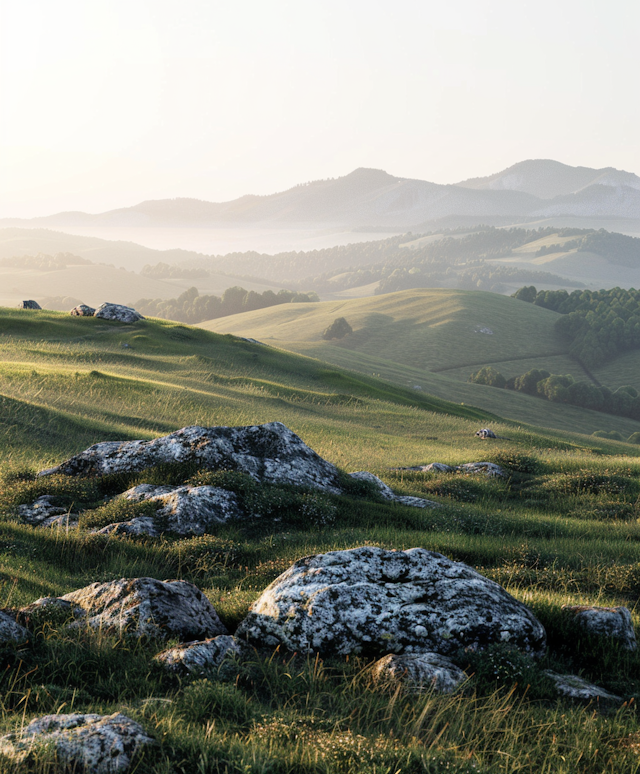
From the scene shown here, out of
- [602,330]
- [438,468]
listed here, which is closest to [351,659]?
[438,468]

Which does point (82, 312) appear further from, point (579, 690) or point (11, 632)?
point (579, 690)

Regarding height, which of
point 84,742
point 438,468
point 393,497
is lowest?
point 438,468

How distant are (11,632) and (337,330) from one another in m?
157

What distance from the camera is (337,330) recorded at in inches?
6388

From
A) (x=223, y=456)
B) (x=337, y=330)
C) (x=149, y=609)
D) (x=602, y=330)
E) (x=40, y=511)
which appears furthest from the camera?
(x=602, y=330)

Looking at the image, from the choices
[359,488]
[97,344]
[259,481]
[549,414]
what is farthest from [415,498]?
[549,414]

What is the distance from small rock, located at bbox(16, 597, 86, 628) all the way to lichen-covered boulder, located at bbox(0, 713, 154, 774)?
2.26m

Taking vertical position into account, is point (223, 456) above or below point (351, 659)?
above

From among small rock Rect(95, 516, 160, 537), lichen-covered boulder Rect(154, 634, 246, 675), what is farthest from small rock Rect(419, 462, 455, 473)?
lichen-covered boulder Rect(154, 634, 246, 675)

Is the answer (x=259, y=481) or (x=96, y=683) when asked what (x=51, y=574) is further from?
(x=259, y=481)

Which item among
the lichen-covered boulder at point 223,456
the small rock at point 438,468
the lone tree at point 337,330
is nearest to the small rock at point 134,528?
the lichen-covered boulder at point 223,456

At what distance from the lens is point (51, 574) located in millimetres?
9148

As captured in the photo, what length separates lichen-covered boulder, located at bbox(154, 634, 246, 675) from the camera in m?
6.00

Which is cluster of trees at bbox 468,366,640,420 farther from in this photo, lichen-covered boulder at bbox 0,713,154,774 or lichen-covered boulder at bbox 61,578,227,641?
lichen-covered boulder at bbox 0,713,154,774
